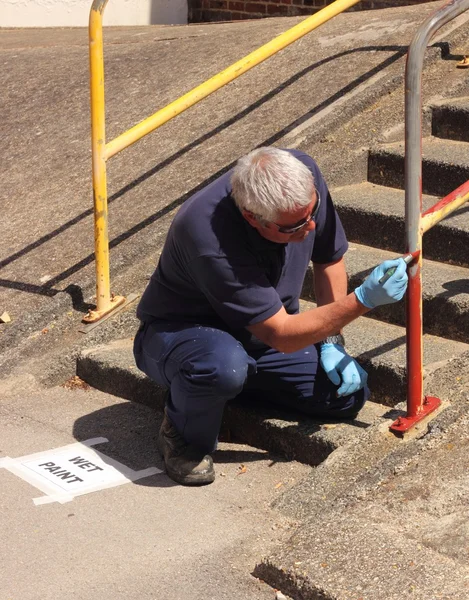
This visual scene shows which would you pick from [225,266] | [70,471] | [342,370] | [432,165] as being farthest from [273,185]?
[432,165]

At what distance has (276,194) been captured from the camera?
2.82 metres

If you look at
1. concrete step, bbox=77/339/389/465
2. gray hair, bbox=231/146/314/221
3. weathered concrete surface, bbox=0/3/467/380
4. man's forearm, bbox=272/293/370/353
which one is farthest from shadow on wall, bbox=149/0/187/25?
man's forearm, bbox=272/293/370/353

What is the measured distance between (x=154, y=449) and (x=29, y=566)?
0.83 metres

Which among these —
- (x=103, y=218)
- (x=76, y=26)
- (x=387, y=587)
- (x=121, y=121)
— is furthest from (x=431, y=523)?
(x=76, y=26)

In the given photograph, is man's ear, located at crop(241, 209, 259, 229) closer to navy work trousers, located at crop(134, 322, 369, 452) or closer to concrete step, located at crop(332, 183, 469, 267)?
navy work trousers, located at crop(134, 322, 369, 452)

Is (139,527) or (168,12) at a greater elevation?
(168,12)

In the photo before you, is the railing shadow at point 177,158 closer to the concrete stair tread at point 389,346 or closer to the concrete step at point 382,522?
the concrete stair tread at point 389,346

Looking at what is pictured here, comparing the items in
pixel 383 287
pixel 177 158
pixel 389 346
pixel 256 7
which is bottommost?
pixel 389 346

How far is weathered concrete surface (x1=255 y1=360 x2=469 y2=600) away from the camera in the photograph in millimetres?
2400

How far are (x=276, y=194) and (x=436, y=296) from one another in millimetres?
1003

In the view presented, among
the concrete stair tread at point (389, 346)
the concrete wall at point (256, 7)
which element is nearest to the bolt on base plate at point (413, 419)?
the concrete stair tread at point (389, 346)

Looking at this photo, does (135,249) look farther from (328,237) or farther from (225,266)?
(225,266)

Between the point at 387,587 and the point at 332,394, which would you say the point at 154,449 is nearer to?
the point at 332,394

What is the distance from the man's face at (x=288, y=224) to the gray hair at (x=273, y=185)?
0.02 meters
